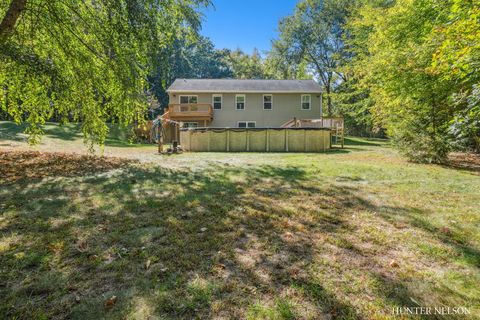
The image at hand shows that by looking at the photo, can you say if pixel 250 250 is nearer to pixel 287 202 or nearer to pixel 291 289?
pixel 291 289

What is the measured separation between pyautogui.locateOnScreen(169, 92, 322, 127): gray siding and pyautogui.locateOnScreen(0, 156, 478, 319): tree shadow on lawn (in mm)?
18454

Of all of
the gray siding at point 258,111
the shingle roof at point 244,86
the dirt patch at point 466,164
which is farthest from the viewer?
the gray siding at point 258,111

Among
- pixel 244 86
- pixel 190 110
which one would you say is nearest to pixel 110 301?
pixel 190 110

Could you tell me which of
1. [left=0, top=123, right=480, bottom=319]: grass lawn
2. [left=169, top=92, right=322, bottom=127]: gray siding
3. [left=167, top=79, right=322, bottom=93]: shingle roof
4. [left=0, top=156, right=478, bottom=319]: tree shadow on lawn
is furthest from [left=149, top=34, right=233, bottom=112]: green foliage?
[left=0, top=156, right=478, bottom=319]: tree shadow on lawn

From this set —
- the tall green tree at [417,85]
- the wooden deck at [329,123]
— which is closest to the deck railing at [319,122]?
the wooden deck at [329,123]

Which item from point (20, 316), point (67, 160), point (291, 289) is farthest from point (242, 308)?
point (67, 160)

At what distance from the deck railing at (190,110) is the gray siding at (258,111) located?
1877 mm

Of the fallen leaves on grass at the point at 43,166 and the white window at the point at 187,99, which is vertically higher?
the white window at the point at 187,99

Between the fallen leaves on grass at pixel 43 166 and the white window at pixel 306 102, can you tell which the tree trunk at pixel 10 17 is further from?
the white window at pixel 306 102

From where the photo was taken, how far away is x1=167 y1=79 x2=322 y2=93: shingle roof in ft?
75.4

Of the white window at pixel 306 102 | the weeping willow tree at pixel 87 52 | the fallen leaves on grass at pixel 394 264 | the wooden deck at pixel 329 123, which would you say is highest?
the white window at pixel 306 102

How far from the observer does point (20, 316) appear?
1910mm

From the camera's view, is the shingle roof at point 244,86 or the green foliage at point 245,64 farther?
the green foliage at point 245,64

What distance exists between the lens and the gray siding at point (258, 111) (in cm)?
2323
